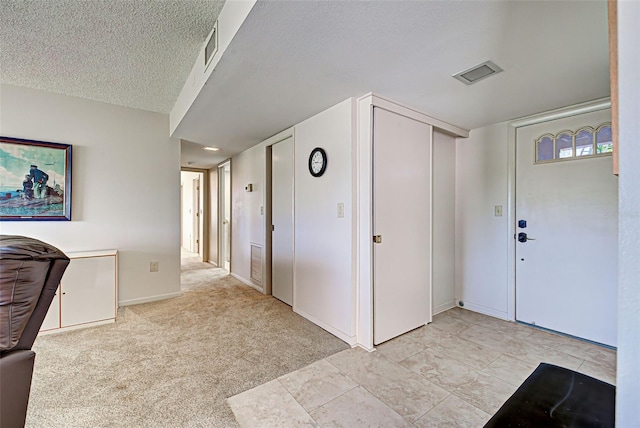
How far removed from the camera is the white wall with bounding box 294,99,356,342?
2410 millimetres

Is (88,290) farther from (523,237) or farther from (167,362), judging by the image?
(523,237)

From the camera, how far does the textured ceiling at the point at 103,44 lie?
5.49 ft

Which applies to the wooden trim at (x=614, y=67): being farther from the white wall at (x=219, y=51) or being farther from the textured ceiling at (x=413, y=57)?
the white wall at (x=219, y=51)

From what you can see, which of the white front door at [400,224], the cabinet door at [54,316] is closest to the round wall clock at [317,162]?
the white front door at [400,224]

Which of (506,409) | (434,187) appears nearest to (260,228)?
(434,187)

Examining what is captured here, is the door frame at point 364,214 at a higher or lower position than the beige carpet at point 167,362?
higher

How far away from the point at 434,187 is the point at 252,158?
101 inches

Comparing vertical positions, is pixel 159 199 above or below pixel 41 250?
above

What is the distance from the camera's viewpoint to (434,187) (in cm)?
312

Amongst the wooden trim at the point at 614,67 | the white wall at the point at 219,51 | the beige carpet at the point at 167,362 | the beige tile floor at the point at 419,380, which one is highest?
the white wall at the point at 219,51

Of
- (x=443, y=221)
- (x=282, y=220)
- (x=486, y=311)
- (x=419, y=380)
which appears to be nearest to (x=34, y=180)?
(x=282, y=220)

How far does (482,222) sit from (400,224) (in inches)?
49.0

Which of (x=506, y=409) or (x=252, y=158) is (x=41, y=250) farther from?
(x=252, y=158)

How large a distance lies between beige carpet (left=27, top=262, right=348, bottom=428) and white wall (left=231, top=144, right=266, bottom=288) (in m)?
1.12
